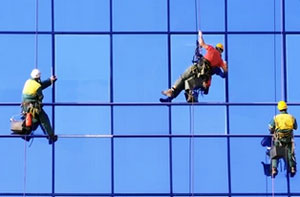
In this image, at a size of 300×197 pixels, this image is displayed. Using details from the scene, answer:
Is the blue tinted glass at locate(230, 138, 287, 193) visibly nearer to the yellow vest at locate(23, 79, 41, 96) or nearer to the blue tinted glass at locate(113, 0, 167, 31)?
the blue tinted glass at locate(113, 0, 167, 31)

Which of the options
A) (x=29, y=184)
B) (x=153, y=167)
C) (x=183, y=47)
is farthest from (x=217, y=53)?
(x=29, y=184)

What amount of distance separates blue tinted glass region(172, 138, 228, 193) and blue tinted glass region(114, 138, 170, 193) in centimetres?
20

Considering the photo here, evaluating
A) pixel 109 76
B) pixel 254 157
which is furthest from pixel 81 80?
pixel 254 157

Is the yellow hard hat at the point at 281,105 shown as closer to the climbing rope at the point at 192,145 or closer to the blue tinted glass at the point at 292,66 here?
the blue tinted glass at the point at 292,66

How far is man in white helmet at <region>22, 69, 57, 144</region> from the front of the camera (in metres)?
24.7

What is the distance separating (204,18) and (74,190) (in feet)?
14.0

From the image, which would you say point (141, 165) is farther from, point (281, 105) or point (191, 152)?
point (281, 105)

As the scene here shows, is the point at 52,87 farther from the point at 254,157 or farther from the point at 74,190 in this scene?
the point at 254,157

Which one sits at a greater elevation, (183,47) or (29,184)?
(183,47)

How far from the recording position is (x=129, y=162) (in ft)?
82.7

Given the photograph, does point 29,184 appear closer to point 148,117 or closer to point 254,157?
point 148,117

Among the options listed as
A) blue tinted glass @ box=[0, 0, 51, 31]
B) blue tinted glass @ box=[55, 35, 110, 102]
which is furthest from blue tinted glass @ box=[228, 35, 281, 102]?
blue tinted glass @ box=[0, 0, 51, 31]

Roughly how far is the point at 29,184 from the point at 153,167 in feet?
7.98

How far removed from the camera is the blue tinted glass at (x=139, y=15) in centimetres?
2570
